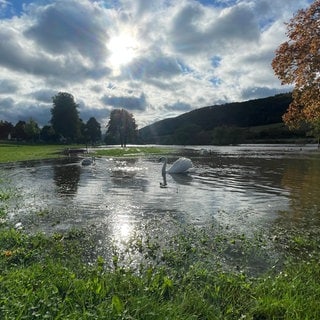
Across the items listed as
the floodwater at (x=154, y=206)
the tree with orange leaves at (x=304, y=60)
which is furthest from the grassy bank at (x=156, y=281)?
the tree with orange leaves at (x=304, y=60)

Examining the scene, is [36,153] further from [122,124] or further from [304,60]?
[122,124]

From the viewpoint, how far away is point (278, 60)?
16609mm

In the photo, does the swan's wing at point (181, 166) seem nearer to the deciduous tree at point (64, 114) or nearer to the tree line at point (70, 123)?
the tree line at point (70, 123)

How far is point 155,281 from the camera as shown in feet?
21.5

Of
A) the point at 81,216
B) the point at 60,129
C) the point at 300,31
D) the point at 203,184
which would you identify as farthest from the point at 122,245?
the point at 60,129

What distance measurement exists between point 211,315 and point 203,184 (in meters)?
18.0

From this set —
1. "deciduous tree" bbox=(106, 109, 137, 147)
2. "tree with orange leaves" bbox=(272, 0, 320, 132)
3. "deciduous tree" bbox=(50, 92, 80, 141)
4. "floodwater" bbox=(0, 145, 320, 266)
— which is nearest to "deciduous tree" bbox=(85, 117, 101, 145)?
"deciduous tree" bbox=(50, 92, 80, 141)

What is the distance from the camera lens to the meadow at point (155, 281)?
5441mm

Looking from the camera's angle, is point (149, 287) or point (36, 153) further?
point (36, 153)

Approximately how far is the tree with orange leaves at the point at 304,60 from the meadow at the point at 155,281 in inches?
326

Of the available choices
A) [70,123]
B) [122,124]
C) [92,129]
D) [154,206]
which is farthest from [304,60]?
[92,129]

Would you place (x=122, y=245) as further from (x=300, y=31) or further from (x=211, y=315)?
(x=300, y=31)

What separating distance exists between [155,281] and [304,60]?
42.6 ft

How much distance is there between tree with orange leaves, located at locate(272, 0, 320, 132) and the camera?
14.7 m
